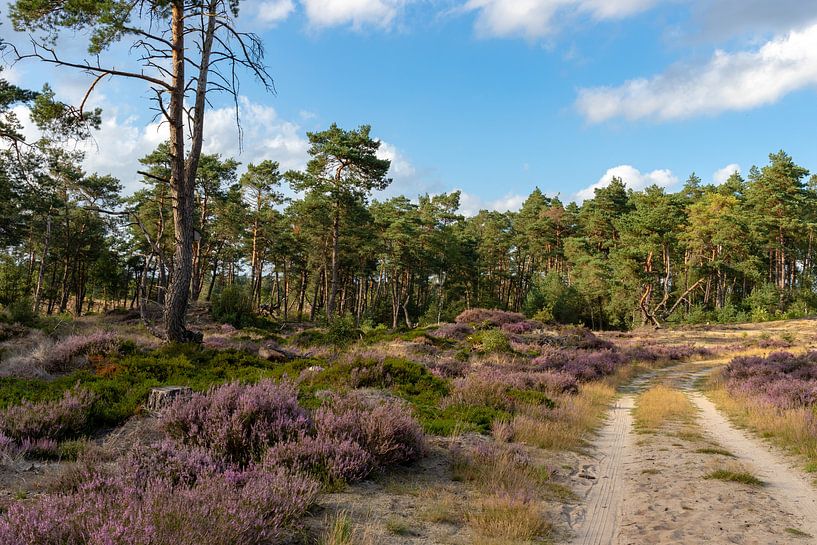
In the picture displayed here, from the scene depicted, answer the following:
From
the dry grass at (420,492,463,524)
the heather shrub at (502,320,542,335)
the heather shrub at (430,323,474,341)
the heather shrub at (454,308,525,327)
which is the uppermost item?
the heather shrub at (454,308,525,327)

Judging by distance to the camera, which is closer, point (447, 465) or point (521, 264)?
point (447, 465)

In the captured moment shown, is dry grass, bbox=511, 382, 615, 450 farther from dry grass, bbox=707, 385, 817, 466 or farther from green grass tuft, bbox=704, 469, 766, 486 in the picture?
dry grass, bbox=707, 385, 817, 466

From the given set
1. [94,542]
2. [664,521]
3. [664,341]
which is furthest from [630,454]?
[664,341]

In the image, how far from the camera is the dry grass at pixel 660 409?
36.3 ft

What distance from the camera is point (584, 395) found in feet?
45.1

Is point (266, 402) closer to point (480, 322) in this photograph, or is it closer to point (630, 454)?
point (630, 454)

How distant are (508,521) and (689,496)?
2929mm

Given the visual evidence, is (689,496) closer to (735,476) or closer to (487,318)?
(735,476)

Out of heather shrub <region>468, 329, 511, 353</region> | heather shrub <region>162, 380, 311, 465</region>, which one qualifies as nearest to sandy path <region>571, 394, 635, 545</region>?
heather shrub <region>162, 380, 311, 465</region>

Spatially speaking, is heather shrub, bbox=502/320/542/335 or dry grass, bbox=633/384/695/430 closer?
dry grass, bbox=633/384/695/430

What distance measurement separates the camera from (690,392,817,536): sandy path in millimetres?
Result: 5660

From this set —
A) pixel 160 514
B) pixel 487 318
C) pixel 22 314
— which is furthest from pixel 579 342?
pixel 22 314

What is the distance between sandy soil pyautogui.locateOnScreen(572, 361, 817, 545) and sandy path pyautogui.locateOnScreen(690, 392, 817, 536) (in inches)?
0.5

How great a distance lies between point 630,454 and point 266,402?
627cm
